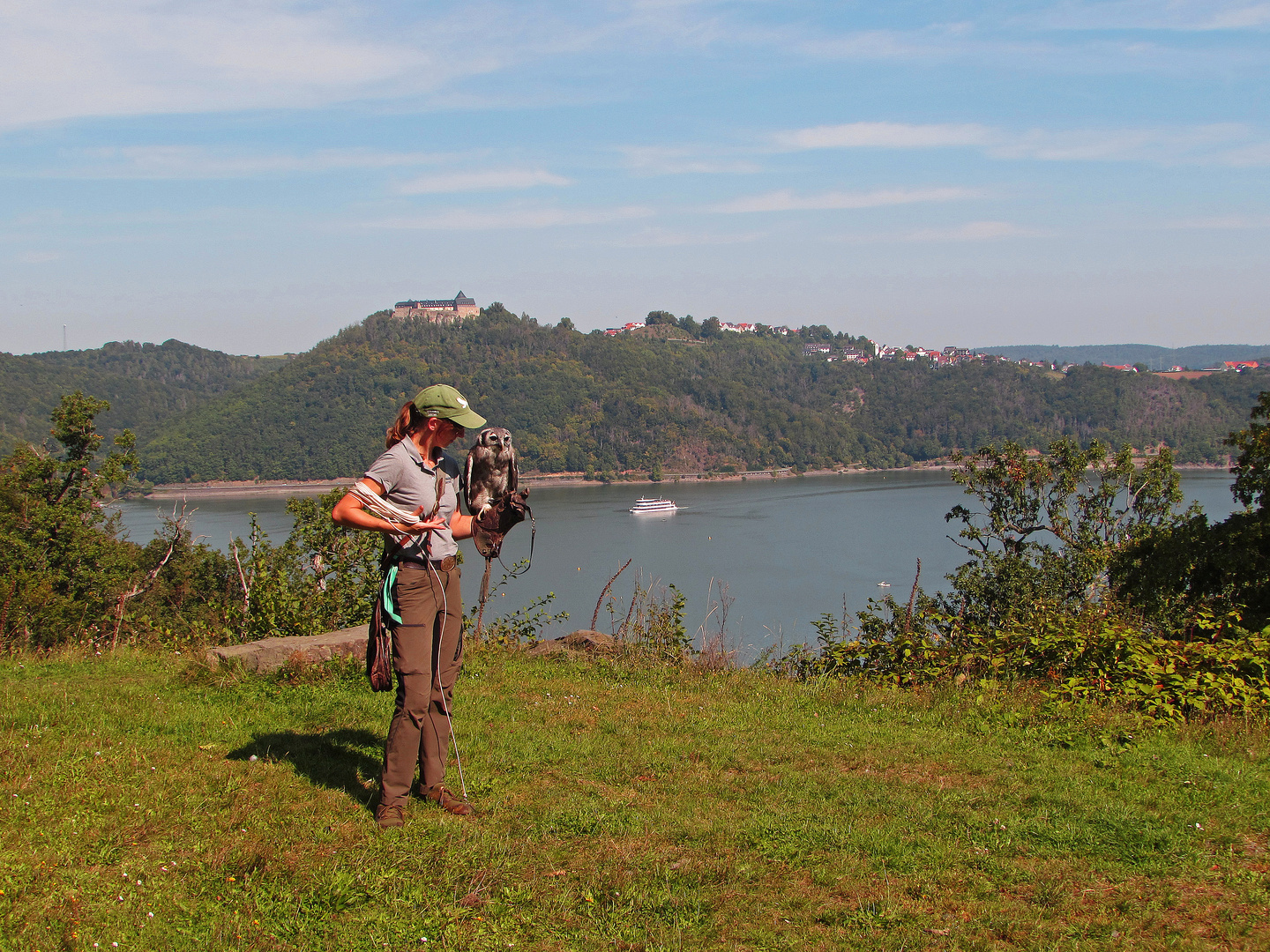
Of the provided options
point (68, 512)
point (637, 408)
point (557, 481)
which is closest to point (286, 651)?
point (68, 512)

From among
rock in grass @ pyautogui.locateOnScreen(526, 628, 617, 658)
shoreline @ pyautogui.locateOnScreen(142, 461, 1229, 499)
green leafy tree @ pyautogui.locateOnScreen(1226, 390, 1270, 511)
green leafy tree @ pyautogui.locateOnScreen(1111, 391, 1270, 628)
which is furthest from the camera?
shoreline @ pyautogui.locateOnScreen(142, 461, 1229, 499)

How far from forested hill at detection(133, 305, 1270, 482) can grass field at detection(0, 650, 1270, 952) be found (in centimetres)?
8921

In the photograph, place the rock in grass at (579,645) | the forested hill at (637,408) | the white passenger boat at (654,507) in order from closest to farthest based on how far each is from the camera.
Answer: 1. the rock in grass at (579,645)
2. the white passenger boat at (654,507)
3. the forested hill at (637,408)

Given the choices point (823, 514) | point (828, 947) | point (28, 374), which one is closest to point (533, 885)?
point (828, 947)

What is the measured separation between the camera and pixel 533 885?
2.61m

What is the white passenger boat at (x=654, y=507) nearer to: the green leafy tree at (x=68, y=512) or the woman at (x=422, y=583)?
the green leafy tree at (x=68, y=512)

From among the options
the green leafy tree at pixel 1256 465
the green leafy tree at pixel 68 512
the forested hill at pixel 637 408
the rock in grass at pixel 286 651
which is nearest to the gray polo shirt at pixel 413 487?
the rock in grass at pixel 286 651

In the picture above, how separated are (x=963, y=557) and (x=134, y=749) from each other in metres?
48.6

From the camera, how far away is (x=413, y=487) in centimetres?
312

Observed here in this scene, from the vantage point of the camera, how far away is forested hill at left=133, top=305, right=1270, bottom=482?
100438mm

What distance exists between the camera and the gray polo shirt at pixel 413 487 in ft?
10.1

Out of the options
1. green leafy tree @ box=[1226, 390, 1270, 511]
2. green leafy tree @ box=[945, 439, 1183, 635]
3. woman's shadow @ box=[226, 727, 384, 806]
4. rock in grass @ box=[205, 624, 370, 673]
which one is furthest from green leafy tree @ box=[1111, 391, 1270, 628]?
Answer: green leafy tree @ box=[945, 439, 1183, 635]

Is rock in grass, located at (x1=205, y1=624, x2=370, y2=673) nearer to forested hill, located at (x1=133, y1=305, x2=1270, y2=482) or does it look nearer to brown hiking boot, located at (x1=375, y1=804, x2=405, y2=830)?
brown hiking boot, located at (x1=375, y1=804, x2=405, y2=830)

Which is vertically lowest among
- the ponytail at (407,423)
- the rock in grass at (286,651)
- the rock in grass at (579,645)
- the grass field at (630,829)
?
the rock in grass at (579,645)
